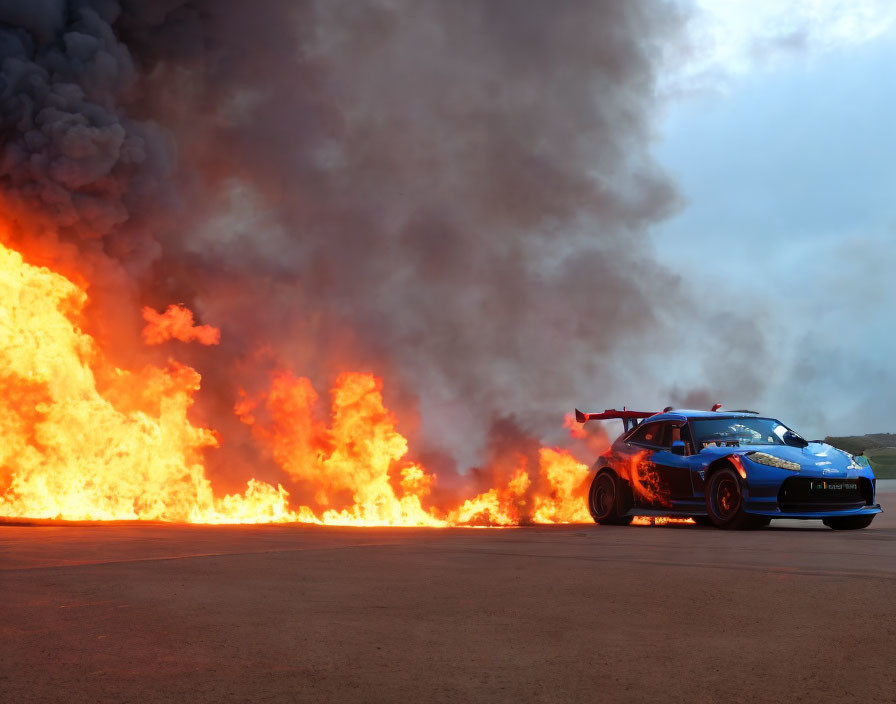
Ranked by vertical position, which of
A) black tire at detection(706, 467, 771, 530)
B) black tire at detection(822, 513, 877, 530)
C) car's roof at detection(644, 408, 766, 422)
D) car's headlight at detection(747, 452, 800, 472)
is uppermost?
car's roof at detection(644, 408, 766, 422)

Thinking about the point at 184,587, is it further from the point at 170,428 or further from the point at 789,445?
the point at 170,428

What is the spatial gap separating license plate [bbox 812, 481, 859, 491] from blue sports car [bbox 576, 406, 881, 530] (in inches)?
0.5

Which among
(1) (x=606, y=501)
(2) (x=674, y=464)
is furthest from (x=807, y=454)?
(1) (x=606, y=501)

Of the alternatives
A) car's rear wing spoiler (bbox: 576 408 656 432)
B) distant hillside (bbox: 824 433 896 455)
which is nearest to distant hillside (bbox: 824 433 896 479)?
distant hillside (bbox: 824 433 896 455)

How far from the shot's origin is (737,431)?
12945 millimetres

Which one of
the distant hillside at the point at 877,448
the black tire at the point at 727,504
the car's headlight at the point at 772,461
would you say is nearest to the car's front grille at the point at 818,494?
the car's headlight at the point at 772,461

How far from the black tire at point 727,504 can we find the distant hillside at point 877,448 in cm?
3424

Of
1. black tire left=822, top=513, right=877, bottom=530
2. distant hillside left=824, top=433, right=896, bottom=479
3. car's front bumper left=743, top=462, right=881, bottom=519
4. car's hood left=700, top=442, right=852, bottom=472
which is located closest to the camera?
car's front bumper left=743, top=462, right=881, bottom=519

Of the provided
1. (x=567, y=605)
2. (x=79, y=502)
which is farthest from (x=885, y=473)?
(x=567, y=605)

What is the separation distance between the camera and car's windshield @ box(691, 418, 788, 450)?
12.6m

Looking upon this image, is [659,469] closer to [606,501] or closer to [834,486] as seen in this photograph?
[606,501]

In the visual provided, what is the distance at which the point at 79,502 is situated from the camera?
1452 cm

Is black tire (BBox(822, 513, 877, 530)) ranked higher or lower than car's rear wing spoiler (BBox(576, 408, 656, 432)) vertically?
lower

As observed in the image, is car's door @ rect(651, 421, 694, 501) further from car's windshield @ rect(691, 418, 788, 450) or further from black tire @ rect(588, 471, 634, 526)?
black tire @ rect(588, 471, 634, 526)
